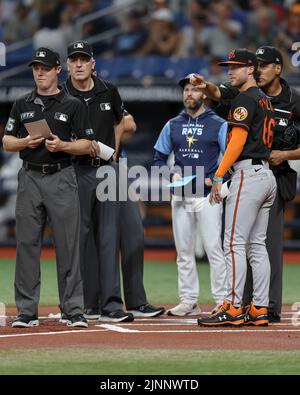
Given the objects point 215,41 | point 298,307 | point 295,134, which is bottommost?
point 298,307

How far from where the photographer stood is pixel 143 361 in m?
6.22

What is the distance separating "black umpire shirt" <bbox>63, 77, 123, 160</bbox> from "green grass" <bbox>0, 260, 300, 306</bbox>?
2.36 metres

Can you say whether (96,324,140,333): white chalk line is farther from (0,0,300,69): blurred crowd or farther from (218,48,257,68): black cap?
(0,0,300,69): blurred crowd

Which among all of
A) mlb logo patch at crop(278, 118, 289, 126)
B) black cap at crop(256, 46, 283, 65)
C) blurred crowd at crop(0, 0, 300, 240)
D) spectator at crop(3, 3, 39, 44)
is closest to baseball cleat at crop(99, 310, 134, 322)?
mlb logo patch at crop(278, 118, 289, 126)

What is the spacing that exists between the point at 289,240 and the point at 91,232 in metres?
8.90

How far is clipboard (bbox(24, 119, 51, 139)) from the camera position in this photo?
24.8 ft

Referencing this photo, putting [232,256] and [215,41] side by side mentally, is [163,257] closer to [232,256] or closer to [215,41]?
[215,41]

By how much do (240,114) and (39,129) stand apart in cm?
156

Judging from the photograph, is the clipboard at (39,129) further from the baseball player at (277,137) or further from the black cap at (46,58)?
the baseball player at (277,137)

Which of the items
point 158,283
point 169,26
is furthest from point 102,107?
point 169,26

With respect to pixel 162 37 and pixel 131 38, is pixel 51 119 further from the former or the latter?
pixel 131 38

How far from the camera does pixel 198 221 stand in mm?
9094
